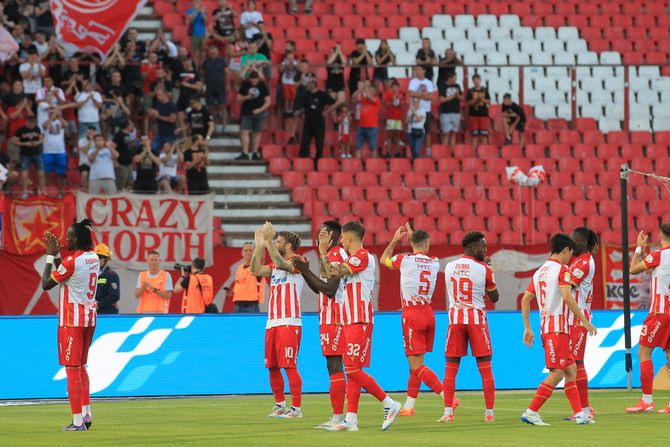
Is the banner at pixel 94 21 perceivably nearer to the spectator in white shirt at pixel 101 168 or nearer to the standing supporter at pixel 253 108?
the spectator in white shirt at pixel 101 168

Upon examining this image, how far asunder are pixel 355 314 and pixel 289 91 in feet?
54.6

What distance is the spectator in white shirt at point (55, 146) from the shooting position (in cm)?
2645

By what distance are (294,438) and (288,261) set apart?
256 cm

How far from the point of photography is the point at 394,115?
30.1 m

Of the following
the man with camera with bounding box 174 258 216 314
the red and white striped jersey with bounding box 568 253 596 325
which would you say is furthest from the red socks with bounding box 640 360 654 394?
the man with camera with bounding box 174 258 216 314

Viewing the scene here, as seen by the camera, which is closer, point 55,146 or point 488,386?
point 488,386

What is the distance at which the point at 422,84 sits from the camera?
30094 millimetres

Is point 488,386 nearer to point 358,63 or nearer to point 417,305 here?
point 417,305

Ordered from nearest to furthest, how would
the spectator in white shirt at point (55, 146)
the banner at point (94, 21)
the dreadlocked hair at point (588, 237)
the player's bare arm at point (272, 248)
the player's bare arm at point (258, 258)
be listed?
1. the player's bare arm at point (272, 248)
2. the player's bare arm at point (258, 258)
3. the dreadlocked hair at point (588, 237)
4. the spectator in white shirt at point (55, 146)
5. the banner at point (94, 21)

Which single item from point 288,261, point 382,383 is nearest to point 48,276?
point 288,261

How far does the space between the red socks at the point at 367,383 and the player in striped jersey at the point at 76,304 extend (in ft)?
8.85

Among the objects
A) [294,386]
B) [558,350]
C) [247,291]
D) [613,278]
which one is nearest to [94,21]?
[247,291]

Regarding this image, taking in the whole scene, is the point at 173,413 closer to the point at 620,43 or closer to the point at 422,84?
→ the point at 422,84

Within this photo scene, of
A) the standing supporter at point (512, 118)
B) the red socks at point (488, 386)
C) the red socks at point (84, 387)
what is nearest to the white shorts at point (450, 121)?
the standing supporter at point (512, 118)
